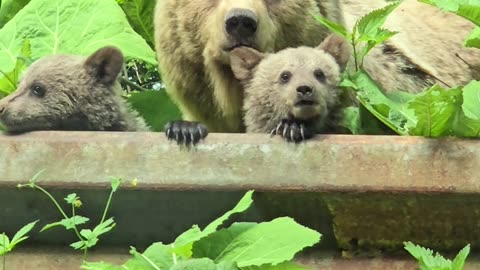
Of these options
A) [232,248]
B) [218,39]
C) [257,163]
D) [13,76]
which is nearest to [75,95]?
[13,76]

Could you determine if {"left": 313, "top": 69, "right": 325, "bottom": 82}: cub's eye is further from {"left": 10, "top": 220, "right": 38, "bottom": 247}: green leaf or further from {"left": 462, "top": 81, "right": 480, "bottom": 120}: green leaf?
{"left": 10, "top": 220, "right": 38, "bottom": 247}: green leaf

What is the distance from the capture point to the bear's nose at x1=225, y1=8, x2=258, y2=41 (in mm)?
3059

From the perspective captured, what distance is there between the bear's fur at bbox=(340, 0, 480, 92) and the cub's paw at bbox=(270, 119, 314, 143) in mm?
821

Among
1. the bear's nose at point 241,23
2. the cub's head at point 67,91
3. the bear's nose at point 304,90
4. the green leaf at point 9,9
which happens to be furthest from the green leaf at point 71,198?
the green leaf at point 9,9

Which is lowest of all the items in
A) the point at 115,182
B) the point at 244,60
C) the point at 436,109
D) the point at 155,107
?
the point at 155,107

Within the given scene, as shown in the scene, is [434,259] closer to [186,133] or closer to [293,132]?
[293,132]

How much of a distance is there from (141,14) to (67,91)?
1095 millimetres

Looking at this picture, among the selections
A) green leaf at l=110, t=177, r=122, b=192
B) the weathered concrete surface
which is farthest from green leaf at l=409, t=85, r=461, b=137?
green leaf at l=110, t=177, r=122, b=192

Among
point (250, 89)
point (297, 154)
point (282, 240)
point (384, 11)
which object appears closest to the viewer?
point (282, 240)

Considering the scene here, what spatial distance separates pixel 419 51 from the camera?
12.4 feet

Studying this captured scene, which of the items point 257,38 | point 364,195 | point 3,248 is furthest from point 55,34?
point 364,195

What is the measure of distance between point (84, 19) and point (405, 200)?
5.38 ft

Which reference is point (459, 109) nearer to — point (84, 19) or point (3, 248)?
point (3, 248)

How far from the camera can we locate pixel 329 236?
232 cm
